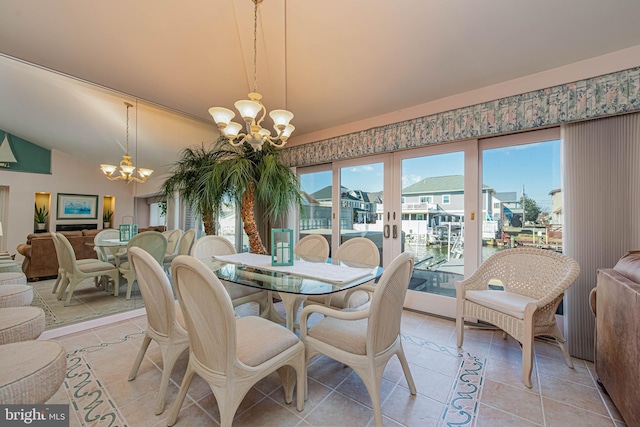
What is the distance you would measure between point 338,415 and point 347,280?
Result: 30.0 inches

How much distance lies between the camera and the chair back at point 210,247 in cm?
261

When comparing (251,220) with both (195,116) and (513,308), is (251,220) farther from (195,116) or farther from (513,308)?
(513,308)

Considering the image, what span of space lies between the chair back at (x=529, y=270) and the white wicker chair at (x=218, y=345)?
213cm

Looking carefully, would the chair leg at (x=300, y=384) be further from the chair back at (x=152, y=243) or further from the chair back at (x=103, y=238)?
the chair back at (x=103, y=238)

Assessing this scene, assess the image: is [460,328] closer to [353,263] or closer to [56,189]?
[353,263]

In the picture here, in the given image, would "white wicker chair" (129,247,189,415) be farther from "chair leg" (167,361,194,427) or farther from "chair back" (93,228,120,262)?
"chair back" (93,228,120,262)

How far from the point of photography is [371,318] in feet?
4.21

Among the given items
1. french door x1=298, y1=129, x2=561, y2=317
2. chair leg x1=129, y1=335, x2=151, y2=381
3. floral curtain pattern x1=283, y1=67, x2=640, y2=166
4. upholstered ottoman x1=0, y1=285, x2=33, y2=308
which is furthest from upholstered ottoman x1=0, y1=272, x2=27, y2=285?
floral curtain pattern x1=283, y1=67, x2=640, y2=166

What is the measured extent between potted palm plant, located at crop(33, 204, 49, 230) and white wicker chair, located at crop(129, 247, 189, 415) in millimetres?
1903

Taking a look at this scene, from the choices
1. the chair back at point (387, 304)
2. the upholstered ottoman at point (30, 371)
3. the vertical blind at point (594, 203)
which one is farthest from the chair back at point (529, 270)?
the upholstered ottoman at point (30, 371)

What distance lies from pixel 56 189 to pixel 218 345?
283cm

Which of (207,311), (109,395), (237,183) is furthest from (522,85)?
(109,395)

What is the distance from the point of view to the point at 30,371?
93 centimetres

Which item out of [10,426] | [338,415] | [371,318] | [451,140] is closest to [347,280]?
[371,318]
